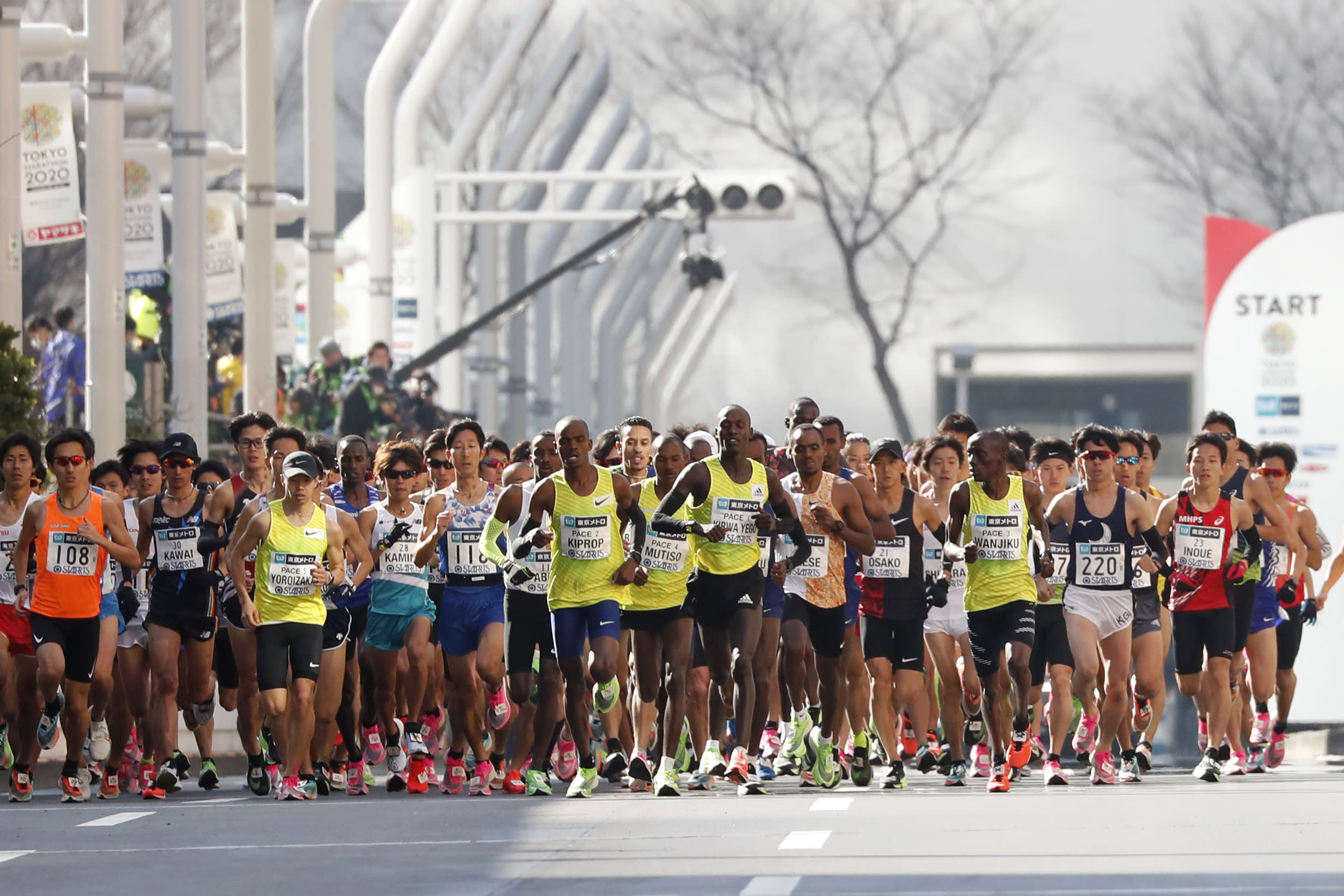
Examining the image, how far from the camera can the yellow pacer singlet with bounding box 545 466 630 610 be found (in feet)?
46.4

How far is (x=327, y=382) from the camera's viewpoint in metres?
24.0

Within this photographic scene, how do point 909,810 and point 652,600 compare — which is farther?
point 652,600

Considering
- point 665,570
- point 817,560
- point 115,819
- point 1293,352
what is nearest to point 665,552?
point 665,570

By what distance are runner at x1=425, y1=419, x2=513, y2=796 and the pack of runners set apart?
0.02m

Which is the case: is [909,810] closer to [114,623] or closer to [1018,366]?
[114,623]

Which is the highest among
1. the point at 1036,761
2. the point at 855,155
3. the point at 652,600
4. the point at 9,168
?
the point at 855,155

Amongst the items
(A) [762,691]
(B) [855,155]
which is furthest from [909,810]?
(B) [855,155]

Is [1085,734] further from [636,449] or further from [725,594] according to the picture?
[636,449]

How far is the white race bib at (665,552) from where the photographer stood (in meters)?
14.2

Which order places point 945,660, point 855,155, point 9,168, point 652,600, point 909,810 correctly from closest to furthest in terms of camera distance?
point 909,810, point 652,600, point 945,660, point 9,168, point 855,155

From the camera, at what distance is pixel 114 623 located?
1470 cm

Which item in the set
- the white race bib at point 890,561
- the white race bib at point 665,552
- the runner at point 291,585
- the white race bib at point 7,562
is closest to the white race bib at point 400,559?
the runner at point 291,585

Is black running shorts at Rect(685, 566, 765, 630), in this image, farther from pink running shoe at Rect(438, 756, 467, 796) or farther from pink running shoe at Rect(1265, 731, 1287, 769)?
pink running shoe at Rect(1265, 731, 1287, 769)

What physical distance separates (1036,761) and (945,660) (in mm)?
2877
